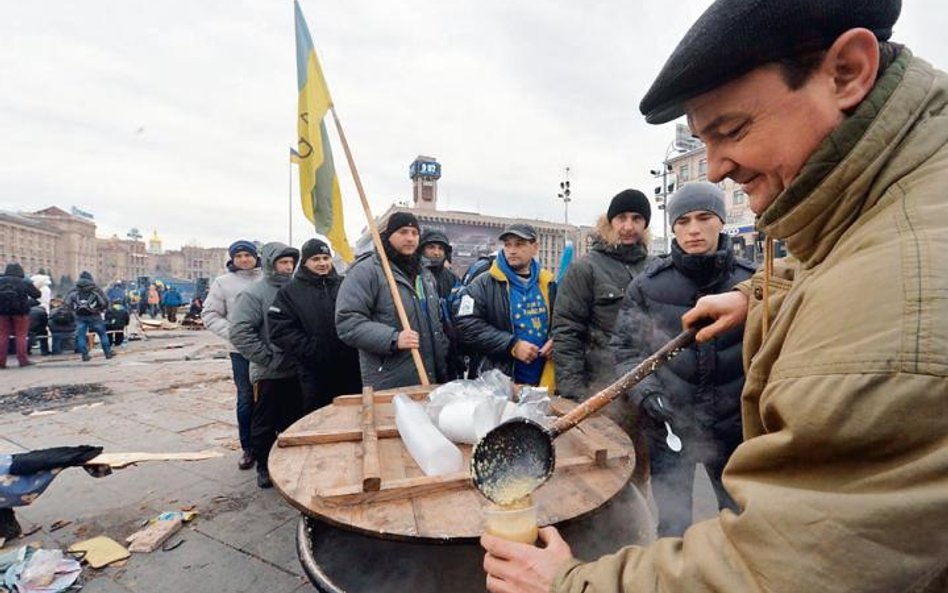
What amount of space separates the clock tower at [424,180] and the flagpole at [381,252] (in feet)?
236

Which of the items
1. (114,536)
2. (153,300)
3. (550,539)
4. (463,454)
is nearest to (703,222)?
(463,454)

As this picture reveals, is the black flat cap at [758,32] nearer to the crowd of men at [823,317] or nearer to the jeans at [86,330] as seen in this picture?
the crowd of men at [823,317]

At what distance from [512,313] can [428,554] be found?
88.0 inches

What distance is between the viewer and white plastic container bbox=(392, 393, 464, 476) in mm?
1651

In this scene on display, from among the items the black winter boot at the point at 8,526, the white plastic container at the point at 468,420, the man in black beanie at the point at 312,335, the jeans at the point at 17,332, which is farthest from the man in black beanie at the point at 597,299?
the jeans at the point at 17,332

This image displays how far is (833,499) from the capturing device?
0.59 metres

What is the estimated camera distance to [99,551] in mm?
2895

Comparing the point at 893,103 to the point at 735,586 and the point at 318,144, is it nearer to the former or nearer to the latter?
the point at 735,586

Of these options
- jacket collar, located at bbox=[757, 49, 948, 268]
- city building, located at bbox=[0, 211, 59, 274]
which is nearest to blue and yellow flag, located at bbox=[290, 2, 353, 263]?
jacket collar, located at bbox=[757, 49, 948, 268]

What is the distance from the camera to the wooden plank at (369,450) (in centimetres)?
142

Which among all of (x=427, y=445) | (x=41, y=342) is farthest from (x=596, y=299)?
(x=41, y=342)

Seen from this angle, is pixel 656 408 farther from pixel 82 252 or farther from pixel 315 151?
pixel 82 252

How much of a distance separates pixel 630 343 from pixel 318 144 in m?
2.90

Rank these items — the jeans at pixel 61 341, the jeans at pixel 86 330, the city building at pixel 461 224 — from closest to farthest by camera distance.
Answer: the jeans at pixel 86 330 < the jeans at pixel 61 341 < the city building at pixel 461 224
